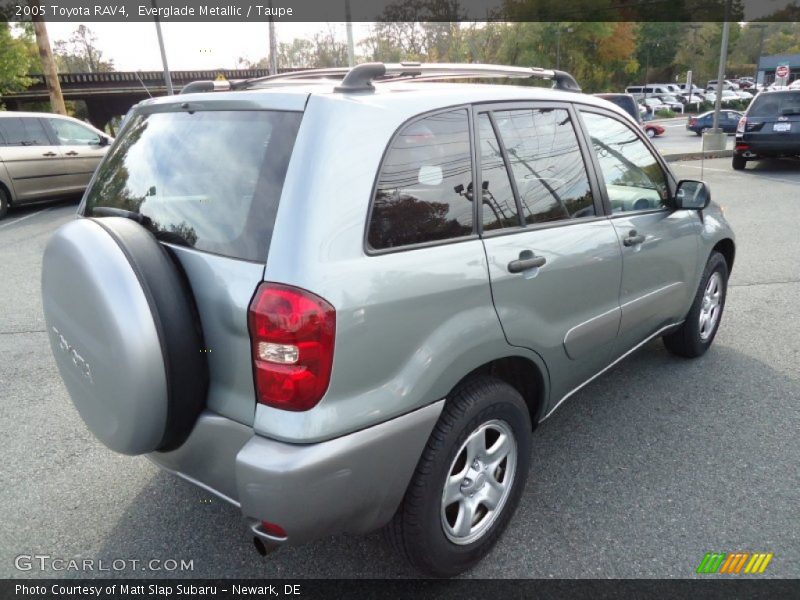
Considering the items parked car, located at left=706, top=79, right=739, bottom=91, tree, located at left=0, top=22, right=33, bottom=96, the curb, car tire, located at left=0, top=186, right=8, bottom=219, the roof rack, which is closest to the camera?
the roof rack

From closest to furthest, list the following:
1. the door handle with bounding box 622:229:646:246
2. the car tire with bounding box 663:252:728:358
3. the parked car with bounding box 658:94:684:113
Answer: the door handle with bounding box 622:229:646:246 < the car tire with bounding box 663:252:728:358 < the parked car with bounding box 658:94:684:113

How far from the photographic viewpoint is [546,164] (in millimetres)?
2609

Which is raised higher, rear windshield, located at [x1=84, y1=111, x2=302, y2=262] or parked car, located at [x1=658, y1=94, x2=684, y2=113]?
rear windshield, located at [x1=84, y1=111, x2=302, y2=262]

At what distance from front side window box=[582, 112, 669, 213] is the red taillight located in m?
1.86

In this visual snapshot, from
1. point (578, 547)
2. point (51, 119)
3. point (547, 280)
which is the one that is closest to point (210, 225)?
point (547, 280)

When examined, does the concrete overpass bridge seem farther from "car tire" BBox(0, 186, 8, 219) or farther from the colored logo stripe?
the colored logo stripe

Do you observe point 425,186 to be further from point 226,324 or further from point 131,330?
point 131,330

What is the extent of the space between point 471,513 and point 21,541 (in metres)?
1.92

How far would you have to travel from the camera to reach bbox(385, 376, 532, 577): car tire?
2064 millimetres

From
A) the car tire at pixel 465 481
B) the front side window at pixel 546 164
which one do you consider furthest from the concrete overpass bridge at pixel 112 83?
the car tire at pixel 465 481

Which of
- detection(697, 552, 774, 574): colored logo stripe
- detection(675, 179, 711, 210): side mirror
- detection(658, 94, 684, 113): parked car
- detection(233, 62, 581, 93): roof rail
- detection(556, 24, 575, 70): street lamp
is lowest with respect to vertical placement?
detection(658, 94, 684, 113): parked car

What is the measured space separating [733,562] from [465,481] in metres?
1.12

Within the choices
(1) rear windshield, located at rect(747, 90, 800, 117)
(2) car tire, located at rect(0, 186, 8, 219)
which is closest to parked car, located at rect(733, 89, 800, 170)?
(1) rear windshield, located at rect(747, 90, 800, 117)
